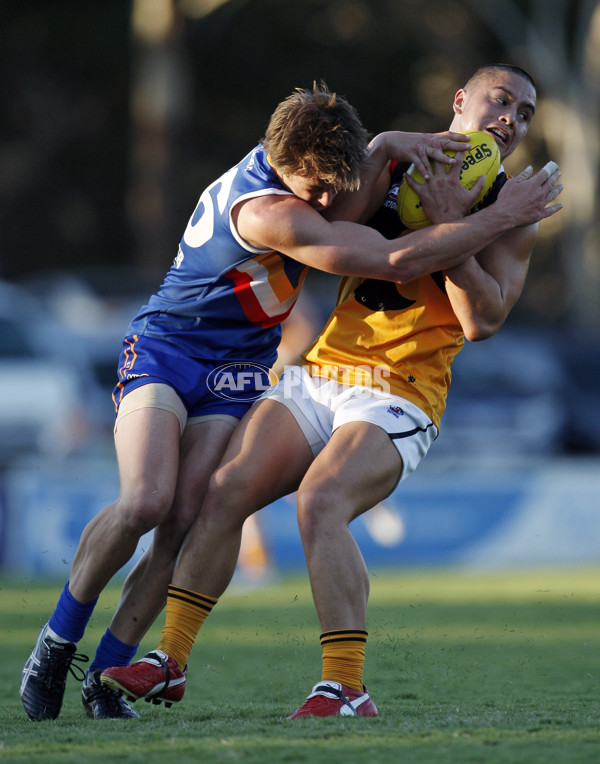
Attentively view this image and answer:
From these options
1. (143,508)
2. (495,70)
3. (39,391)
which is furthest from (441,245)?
(39,391)

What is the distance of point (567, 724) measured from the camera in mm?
3957

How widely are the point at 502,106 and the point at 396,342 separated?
1070 millimetres

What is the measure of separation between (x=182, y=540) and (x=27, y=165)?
26533 millimetres

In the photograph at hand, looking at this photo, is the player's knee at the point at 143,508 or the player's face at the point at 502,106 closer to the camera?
the player's knee at the point at 143,508

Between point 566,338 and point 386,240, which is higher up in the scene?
point 566,338

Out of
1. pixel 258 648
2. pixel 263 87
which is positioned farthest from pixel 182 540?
pixel 263 87

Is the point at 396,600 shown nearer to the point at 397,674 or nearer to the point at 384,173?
the point at 397,674

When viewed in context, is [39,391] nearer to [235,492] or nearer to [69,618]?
[69,618]

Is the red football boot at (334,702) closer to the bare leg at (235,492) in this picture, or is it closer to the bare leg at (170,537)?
the bare leg at (235,492)

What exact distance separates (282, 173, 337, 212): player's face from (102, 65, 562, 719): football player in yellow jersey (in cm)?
31

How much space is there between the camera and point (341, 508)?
4.29 m

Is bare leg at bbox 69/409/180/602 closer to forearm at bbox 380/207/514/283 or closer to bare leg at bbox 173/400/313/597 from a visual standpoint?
bare leg at bbox 173/400/313/597

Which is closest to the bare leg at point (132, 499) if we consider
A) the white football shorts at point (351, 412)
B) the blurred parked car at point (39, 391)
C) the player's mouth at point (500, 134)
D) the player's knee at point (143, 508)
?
the player's knee at point (143, 508)

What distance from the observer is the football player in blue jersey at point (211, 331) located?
434 cm
